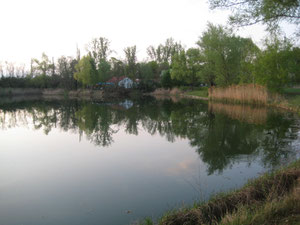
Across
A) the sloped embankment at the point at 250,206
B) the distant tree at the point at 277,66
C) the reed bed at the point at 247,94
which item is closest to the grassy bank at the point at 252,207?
the sloped embankment at the point at 250,206

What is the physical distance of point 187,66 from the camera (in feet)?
146

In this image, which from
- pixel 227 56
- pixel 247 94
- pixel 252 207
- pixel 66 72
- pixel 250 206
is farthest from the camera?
pixel 66 72

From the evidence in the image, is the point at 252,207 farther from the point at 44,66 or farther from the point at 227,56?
the point at 44,66

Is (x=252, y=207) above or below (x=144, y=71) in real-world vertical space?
below

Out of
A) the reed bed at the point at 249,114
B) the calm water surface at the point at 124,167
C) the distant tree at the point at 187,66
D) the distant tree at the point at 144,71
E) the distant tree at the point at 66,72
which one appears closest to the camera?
the calm water surface at the point at 124,167

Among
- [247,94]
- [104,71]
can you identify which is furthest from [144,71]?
[247,94]

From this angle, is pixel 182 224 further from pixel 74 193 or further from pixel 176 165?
pixel 176 165

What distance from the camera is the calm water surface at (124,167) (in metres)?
4.69

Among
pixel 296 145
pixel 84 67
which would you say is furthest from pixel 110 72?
pixel 296 145

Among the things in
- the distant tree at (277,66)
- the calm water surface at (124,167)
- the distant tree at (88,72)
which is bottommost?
the calm water surface at (124,167)

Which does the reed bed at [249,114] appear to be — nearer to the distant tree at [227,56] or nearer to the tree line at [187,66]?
the tree line at [187,66]

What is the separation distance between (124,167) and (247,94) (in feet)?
56.9

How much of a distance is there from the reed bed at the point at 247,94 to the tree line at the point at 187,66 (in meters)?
0.94

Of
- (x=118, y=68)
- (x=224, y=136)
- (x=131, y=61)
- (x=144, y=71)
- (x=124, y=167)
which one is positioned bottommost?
(x=124, y=167)
